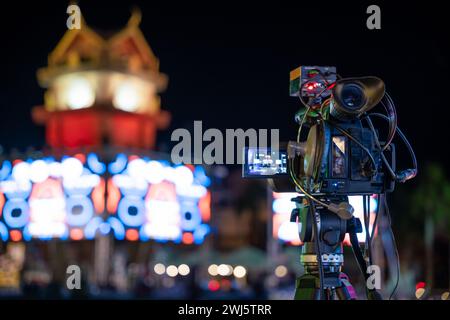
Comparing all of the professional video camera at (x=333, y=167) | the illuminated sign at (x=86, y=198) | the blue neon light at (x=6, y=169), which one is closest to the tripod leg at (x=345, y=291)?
the professional video camera at (x=333, y=167)

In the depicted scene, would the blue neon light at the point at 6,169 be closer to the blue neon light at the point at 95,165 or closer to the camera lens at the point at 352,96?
the blue neon light at the point at 95,165

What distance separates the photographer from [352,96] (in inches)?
144

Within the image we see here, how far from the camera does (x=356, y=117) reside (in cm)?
381

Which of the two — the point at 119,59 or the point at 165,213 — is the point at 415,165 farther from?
the point at 119,59

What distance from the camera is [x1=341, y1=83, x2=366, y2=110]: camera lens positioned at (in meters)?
3.64

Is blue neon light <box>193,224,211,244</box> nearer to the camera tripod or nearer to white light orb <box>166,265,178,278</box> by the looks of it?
white light orb <box>166,265,178,278</box>

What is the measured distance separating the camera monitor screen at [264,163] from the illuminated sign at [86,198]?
860 inches

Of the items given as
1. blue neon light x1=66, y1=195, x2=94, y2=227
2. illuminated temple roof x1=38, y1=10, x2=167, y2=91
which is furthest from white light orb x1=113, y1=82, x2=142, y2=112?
blue neon light x1=66, y1=195, x2=94, y2=227

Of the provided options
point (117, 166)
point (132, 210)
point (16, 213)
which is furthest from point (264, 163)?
point (16, 213)

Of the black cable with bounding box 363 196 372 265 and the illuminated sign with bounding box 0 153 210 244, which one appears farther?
the illuminated sign with bounding box 0 153 210 244

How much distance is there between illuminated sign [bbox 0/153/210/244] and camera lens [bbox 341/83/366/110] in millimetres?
22476

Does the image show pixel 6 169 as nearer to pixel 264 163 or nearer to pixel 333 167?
pixel 264 163
